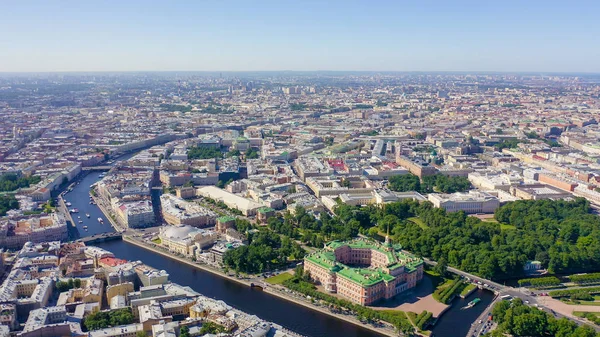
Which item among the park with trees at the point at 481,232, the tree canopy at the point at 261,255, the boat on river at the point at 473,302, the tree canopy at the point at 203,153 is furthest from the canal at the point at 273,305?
the tree canopy at the point at 203,153

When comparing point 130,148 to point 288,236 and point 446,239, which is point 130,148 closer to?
point 288,236

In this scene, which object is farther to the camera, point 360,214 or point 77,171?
point 77,171

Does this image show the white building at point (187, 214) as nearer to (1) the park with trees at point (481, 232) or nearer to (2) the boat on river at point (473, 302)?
(1) the park with trees at point (481, 232)

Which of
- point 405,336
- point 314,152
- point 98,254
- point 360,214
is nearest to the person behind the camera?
point 405,336

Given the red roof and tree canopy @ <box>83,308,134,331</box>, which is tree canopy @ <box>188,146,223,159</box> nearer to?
the red roof

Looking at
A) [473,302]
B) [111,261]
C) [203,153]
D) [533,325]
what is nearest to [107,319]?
[111,261]

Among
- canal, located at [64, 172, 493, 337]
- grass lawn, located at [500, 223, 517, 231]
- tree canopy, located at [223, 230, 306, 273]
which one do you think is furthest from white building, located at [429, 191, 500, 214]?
tree canopy, located at [223, 230, 306, 273]

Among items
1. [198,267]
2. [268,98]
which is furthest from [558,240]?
[268,98]
